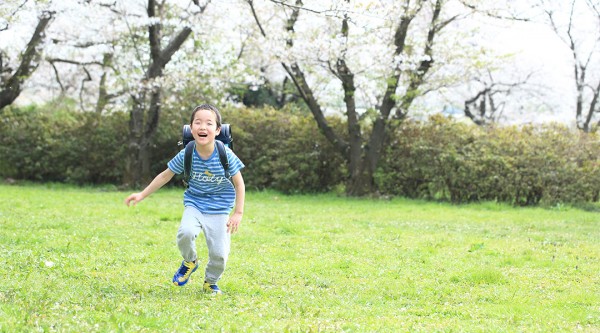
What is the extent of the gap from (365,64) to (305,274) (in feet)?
35.8

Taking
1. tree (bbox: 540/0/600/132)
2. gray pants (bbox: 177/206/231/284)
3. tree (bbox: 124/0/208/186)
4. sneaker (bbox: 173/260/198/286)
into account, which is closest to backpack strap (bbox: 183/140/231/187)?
gray pants (bbox: 177/206/231/284)

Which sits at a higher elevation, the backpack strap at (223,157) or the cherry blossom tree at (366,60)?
the cherry blossom tree at (366,60)

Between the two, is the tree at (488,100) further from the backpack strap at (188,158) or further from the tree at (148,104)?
the backpack strap at (188,158)

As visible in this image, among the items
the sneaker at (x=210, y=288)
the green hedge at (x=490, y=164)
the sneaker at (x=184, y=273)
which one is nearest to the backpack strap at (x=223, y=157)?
the sneaker at (x=184, y=273)

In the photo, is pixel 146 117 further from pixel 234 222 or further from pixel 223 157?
pixel 234 222

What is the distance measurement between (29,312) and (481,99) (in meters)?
31.8

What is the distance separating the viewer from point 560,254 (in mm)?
9406

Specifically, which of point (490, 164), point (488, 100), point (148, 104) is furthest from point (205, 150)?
point (488, 100)

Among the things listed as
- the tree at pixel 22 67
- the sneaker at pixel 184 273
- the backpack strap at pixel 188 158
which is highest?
the tree at pixel 22 67

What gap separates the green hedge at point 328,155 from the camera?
17.0 metres

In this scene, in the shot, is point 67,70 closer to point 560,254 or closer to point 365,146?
point 365,146

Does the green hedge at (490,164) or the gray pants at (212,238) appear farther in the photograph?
the green hedge at (490,164)

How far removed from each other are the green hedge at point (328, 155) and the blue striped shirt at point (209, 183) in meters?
12.1

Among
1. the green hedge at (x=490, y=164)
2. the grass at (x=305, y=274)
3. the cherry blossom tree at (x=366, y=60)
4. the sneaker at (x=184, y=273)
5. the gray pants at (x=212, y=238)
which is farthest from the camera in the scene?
the cherry blossom tree at (x=366, y=60)
